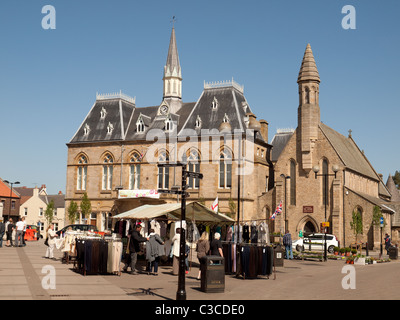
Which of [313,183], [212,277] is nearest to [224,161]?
[313,183]

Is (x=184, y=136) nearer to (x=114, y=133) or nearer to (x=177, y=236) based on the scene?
(x=114, y=133)

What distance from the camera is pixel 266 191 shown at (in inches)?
2169

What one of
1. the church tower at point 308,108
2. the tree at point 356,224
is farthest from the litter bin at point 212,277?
the church tower at point 308,108

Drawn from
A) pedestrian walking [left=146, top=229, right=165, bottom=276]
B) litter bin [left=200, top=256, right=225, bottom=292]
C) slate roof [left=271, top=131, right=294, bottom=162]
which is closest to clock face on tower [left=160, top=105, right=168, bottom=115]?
slate roof [left=271, top=131, right=294, bottom=162]

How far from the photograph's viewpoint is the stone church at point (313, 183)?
158 feet

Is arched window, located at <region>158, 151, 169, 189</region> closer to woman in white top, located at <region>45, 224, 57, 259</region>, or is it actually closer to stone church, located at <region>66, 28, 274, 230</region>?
stone church, located at <region>66, 28, 274, 230</region>

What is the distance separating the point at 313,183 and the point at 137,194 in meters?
17.6

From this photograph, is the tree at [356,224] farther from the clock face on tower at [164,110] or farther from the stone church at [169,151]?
the clock face on tower at [164,110]

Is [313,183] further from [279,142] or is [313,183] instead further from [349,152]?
[279,142]

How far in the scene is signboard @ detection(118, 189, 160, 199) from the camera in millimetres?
49625

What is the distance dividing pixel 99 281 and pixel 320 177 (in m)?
35.8

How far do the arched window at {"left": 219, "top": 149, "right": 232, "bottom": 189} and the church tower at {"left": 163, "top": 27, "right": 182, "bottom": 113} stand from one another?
37.2ft

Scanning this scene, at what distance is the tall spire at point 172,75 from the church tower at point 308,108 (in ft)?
58.0

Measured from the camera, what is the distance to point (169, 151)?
178 ft
